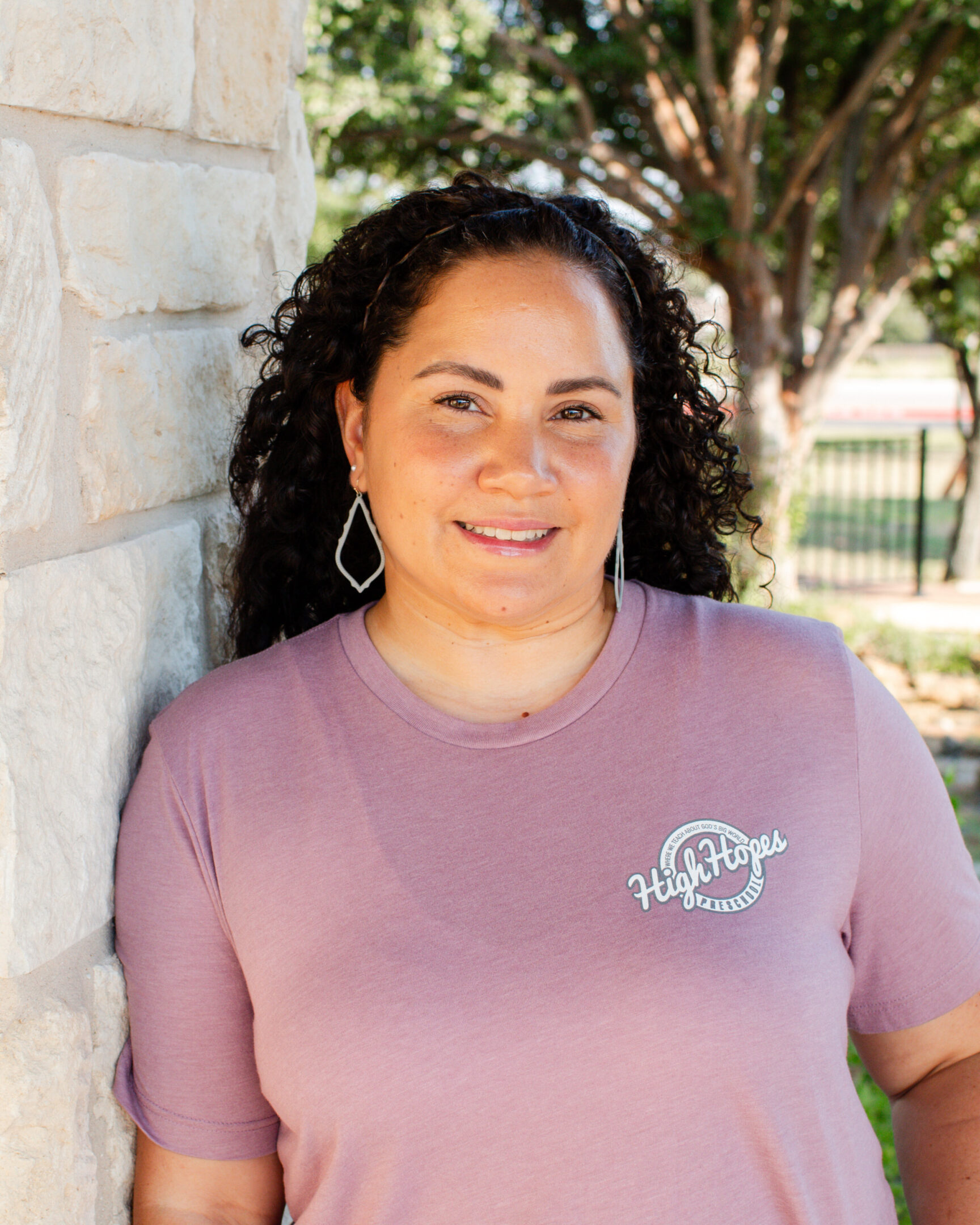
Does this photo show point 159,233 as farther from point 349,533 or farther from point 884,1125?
point 884,1125

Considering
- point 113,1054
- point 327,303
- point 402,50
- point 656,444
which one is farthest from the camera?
point 402,50

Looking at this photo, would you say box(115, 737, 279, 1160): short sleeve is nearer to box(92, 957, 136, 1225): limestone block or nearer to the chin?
box(92, 957, 136, 1225): limestone block

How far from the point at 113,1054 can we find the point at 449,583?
675mm

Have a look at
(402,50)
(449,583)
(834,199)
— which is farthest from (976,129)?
(449,583)

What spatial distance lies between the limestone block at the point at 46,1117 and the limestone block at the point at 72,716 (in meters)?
0.07

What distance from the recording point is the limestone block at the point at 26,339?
1123 millimetres

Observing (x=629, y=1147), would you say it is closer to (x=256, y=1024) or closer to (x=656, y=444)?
(x=256, y=1024)

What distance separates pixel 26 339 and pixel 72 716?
385 mm

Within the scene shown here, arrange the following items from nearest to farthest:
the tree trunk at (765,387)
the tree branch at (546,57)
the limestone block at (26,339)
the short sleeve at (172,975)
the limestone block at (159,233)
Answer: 1. the limestone block at (26,339)
2. the limestone block at (159,233)
3. the short sleeve at (172,975)
4. the tree branch at (546,57)
5. the tree trunk at (765,387)

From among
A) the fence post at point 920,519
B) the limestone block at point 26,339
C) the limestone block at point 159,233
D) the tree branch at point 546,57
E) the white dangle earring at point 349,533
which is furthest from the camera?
the fence post at point 920,519

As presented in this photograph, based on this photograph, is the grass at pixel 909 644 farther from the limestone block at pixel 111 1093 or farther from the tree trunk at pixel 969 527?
the limestone block at pixel 111 1093

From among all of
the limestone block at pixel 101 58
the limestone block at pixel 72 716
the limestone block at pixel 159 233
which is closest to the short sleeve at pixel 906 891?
the limestone block at pixel 72 716

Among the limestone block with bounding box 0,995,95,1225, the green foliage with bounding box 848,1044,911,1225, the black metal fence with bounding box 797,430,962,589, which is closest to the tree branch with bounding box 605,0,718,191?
the black metal fence with bounding box 797,430,962,589

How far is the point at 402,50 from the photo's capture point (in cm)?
732
